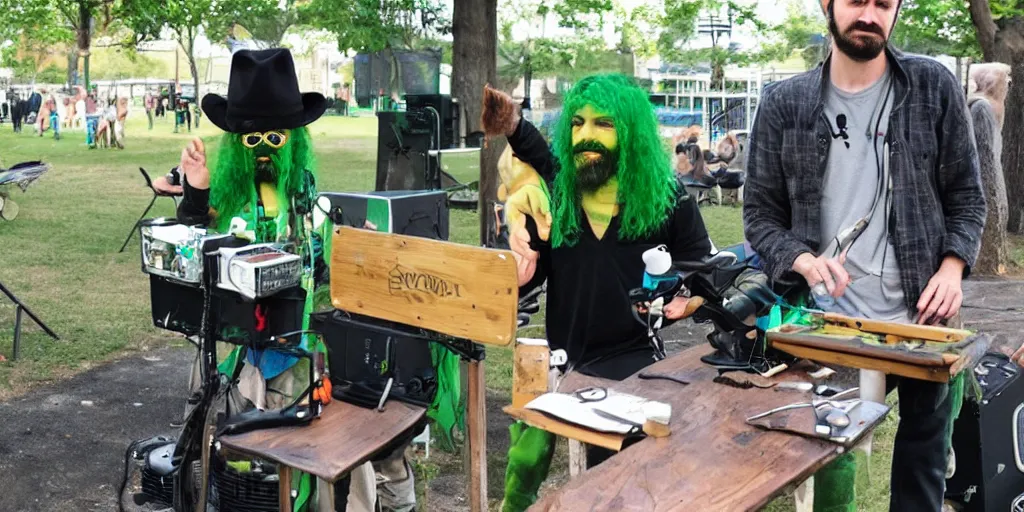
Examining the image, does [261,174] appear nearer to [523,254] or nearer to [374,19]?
[523,254]

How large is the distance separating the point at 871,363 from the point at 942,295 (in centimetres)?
40

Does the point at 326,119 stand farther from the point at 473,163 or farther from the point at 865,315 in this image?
the point at 865,315

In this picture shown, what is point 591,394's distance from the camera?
9.16ft

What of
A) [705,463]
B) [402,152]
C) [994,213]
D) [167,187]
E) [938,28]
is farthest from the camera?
[938,28]

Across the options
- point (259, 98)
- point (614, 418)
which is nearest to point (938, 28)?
point (259, 98)

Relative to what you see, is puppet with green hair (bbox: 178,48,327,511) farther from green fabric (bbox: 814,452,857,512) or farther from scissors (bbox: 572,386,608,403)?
green fabric (bbox: 814,452,857,512)

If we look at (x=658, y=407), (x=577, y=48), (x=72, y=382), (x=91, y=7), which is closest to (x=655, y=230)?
(x=658, y=407)

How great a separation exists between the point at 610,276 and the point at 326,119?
41.4 m

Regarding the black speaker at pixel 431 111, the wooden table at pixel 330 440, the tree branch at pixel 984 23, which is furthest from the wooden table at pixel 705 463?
the black speaker at pixel 431 111

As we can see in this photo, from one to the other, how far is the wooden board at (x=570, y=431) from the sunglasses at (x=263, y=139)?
161 cm

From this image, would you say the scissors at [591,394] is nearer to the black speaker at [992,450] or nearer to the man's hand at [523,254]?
the man's hand at [523,254]

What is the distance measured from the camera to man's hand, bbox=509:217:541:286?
11.9 feet

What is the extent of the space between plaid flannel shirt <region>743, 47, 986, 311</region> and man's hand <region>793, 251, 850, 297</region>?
5 centimetres

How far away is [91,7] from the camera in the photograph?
16.5 metres
